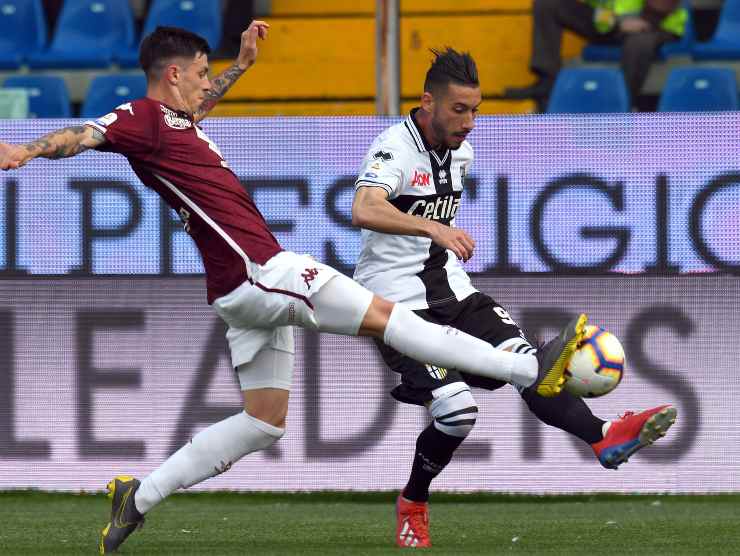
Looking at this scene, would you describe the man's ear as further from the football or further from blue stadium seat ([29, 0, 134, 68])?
blue stadium seat ([29, 0, 134, 68])

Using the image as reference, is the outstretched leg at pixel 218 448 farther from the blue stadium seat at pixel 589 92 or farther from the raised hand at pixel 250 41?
the blue stadium seat at pixel 589 92

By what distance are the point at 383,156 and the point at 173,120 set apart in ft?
2.69

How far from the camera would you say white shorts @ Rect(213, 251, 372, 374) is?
4766 millimetres

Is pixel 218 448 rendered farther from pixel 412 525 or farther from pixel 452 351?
pixel 452 351

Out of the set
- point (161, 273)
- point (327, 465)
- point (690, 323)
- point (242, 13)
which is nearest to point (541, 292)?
point (690, 323)

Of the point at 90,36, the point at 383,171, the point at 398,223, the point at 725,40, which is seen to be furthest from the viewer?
the point at 90,36

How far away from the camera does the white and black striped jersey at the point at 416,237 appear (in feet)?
17.9

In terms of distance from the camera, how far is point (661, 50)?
1035cm

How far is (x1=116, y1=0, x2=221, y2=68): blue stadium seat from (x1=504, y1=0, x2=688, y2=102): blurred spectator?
2407 millimetres

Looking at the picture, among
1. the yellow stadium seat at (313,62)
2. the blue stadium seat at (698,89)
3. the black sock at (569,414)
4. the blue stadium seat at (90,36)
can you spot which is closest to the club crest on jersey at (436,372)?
the black sock at (569,414)

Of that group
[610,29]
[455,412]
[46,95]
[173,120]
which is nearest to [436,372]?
[455,412]

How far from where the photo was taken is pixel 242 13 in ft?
36.0

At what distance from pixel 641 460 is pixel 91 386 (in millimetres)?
2905

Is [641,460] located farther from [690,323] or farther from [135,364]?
[135,364]
